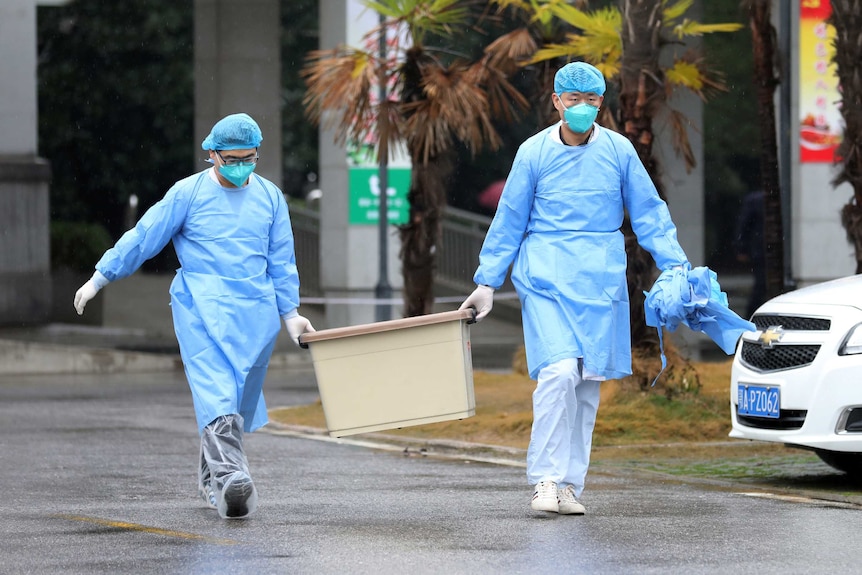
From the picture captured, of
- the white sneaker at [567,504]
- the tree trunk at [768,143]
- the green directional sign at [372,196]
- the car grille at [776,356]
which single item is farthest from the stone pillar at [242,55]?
the white sneaker at [567,504]

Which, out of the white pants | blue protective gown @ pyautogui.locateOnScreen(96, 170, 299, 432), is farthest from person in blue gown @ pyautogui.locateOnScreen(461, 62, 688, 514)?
blue protective gown @ pyautogui.locateOnScreen(96, 170, 299, 432)

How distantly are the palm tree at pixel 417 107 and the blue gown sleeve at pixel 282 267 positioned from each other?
6504mm

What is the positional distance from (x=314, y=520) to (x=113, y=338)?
54.2 feet

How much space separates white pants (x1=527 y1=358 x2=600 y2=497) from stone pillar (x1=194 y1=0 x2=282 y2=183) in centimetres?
1742

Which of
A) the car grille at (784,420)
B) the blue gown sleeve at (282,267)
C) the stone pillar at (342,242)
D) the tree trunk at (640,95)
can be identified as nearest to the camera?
the blue gown sleeve at (282,267)

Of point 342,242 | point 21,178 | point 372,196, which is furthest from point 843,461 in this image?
point 21,178

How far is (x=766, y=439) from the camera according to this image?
8.81m

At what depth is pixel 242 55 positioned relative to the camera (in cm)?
2483

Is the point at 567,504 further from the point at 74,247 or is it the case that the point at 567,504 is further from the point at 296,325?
the point at 74,247

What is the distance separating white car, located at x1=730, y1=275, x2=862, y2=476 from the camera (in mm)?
8453

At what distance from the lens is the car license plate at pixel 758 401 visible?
8734mm

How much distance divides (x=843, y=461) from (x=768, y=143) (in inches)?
303

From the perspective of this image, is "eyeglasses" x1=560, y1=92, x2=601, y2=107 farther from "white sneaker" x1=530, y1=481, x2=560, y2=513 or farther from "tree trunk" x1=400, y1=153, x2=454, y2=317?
"tree trunk" x1=400, y1=153, x2=454, y2=317

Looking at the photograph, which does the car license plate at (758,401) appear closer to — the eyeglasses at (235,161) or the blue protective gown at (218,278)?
the blue protective gown at (218,278)
